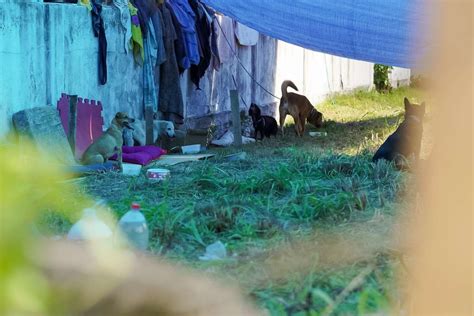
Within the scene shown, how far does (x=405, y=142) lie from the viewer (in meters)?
8.95

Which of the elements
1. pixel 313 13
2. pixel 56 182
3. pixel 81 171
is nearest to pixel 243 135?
pixel 313 13

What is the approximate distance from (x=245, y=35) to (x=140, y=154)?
570cm

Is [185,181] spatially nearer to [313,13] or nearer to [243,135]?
[313,13]

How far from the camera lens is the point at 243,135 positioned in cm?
1391

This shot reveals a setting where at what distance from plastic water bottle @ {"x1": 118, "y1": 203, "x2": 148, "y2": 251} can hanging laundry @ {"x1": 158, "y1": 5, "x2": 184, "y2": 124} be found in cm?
785

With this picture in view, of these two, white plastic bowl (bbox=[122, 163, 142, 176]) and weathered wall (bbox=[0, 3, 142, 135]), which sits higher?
Result: weathered wall (bbox=[0, 3, 142, 135])

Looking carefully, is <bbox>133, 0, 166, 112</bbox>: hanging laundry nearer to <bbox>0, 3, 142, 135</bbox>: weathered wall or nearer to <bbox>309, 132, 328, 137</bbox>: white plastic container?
<bbox>0, 3, 142, 135</bbox>: weathered wall

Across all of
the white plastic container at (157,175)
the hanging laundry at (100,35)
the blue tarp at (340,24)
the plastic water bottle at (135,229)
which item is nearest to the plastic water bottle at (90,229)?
the plastic water bottle at (135,229)

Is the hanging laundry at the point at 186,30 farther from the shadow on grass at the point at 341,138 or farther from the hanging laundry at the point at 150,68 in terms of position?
the shadow on grass at the point at 341,138

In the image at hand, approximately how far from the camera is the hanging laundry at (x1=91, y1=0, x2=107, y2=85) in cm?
1070

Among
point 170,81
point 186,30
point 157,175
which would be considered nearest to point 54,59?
point 157,175

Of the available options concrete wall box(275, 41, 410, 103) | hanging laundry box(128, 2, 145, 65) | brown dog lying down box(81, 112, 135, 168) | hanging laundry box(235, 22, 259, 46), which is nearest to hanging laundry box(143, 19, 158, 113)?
hanging laundry box(128, 2, 145, 65)

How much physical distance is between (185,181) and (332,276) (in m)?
3.47

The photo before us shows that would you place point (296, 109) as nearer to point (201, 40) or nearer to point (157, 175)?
point (201, 40)
